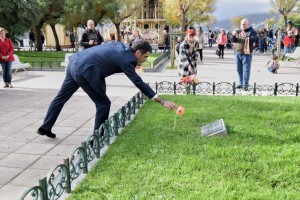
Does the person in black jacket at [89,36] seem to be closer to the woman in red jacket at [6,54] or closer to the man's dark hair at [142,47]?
the woman in red jacket at [6,54]

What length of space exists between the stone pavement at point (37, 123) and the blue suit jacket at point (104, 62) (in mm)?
1209

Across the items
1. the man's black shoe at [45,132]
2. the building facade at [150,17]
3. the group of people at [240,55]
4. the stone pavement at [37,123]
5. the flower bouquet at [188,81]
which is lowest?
the stone pavement at [37,123]

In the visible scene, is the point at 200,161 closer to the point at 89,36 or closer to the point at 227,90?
the point at 227,90

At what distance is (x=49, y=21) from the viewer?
30.2m

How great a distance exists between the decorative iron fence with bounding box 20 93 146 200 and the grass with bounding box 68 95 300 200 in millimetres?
130

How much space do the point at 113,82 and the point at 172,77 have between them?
2.55 meters

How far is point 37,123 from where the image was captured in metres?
6.96

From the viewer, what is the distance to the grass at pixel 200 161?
12.5 ft

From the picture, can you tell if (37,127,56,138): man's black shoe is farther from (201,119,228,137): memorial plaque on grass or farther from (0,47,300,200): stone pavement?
(201,119,228,137): memorial plaque on grass

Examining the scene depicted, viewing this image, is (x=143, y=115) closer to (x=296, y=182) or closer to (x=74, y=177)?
(x=74, y=177)

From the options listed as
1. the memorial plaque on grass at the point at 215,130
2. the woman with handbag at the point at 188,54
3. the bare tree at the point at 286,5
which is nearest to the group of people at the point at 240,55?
the woman with handbag at the point at 188,54

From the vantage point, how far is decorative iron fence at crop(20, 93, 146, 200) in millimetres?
3303

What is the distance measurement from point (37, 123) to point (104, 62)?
273cm

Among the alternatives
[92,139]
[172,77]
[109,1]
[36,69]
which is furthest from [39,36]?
[92,139]
